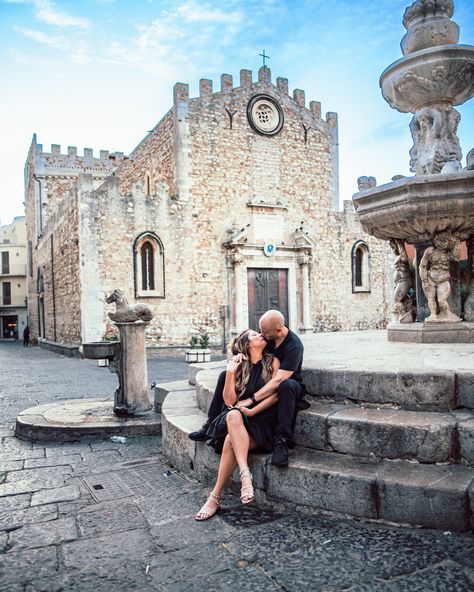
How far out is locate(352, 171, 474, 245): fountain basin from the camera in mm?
5164

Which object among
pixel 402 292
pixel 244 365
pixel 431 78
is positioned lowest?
pixel 244 365

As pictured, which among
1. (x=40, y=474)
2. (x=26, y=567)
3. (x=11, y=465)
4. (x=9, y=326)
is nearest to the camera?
(x=26, y=567)

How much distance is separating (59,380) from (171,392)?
217 inches

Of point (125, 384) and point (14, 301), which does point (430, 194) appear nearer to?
point (125, 384)

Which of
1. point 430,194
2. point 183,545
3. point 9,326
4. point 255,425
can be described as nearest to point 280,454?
point 255,425

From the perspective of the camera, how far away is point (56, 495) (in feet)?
12.0

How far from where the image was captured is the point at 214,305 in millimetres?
17938

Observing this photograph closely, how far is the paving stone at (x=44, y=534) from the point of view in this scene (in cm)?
284

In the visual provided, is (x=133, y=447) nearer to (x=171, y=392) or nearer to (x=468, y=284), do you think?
(x=171, y=392)

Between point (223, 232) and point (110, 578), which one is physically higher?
point (223, 232)

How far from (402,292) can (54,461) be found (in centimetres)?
457

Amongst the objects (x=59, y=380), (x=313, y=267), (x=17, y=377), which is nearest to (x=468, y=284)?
(x=59, y=380)

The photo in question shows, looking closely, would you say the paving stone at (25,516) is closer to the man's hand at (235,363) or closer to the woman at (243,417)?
the woman at (243,417)

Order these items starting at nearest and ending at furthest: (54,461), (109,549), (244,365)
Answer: (109,549), (244,365), (54,461)
